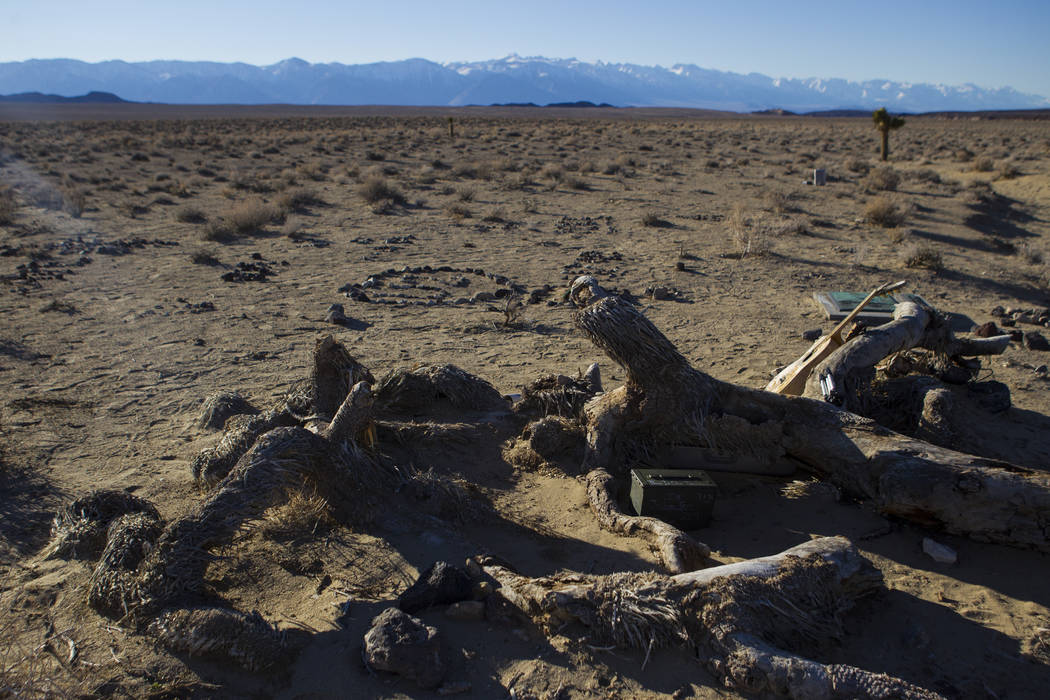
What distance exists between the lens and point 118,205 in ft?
53.7

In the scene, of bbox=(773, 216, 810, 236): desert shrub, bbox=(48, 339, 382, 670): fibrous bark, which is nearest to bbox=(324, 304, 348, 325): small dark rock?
bbox=(48, 339, 382, 670): fibrous bark

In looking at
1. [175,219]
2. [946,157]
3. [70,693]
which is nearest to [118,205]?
[175,219]

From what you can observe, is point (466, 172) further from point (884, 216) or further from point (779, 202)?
point (884, 216)

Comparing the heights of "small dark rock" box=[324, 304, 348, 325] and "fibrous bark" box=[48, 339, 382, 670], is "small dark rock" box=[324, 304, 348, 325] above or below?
above

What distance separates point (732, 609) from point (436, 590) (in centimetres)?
151

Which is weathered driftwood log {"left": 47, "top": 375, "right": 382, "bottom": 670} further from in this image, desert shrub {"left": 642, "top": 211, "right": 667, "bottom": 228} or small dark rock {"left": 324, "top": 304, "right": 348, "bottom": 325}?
desert shrub {"left": 642, "top": 211, "right": 667, "bottom": 228}

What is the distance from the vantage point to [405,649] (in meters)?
3.11

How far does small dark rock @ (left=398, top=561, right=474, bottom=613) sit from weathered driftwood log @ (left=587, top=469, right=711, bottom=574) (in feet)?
3.75

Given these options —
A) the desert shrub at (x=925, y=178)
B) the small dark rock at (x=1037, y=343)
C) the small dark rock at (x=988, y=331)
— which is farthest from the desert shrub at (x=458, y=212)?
the desert shrub at (x=925, y=178)

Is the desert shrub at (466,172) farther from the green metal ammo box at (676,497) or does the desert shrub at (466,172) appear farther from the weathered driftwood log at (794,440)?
the green metal ammo box at (676,497)

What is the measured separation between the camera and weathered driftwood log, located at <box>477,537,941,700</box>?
3074mm

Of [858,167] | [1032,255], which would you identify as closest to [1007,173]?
[858,167]

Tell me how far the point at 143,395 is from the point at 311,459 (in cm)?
348

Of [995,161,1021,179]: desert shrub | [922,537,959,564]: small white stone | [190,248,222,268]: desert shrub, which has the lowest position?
[922,537,959,564]: small white stone
